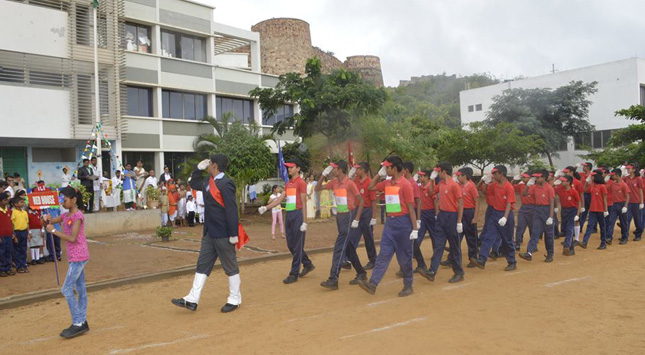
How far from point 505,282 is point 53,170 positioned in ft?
64.8

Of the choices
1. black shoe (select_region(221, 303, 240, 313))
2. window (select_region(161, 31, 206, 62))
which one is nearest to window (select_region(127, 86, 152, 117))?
window (select_region(161, 31, 206, 62))

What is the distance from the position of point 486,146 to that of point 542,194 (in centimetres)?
1748

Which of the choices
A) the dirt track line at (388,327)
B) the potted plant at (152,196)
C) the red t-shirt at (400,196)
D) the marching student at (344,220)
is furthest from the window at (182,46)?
the dirt track line at (388,327)

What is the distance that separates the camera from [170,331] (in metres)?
6.19

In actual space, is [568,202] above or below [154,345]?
above

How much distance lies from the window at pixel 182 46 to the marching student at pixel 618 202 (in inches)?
846

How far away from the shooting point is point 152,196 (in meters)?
18.4

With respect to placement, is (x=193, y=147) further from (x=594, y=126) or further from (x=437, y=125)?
(x=594, y=126)

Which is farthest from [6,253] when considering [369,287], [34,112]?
[34,112]

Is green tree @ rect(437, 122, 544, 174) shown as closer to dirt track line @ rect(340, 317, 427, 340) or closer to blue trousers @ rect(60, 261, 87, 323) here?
dirt track line @ rect(340, 317, 427, 340)

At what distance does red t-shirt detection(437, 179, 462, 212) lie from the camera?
9.02 meters

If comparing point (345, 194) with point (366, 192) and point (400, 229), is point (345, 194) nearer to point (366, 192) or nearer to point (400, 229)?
point (366, 192)

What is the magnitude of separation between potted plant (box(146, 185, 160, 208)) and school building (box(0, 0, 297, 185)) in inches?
139

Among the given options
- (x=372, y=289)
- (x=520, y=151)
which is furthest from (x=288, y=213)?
(x=520, y=151)
